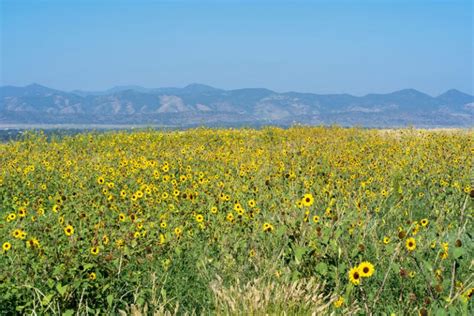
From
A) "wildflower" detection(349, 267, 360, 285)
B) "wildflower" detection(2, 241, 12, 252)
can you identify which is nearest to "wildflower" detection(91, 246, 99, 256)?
"wildflower" detection(2, 241, 12, 252)

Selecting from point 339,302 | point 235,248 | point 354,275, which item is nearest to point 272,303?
point 339,302

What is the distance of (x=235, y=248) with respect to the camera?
5.07 meters

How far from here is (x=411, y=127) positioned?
764 inches

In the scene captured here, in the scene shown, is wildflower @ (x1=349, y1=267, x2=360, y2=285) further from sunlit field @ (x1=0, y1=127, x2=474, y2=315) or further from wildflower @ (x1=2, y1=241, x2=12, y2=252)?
wildflower @ (x1=2, y1=241, x2=12, y2=252)

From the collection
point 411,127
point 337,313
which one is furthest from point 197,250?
point 411,127

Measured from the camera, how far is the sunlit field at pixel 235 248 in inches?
156

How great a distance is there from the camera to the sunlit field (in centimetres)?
395


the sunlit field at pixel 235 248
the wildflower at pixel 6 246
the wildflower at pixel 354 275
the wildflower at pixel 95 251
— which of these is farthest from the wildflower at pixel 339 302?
the wildflower at pixel 6 246

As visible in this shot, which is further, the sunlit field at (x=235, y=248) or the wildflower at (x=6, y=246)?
the wildflower at (x=6, y=246)

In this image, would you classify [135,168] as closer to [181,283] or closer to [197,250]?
[197,250]

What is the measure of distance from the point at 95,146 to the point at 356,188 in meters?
8.43

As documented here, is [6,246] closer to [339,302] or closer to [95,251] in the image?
[95,251]

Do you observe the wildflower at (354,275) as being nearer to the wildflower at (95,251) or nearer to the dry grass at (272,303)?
the dry grass at (272,303)

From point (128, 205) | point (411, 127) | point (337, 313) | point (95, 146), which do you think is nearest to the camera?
point (337, 313)
